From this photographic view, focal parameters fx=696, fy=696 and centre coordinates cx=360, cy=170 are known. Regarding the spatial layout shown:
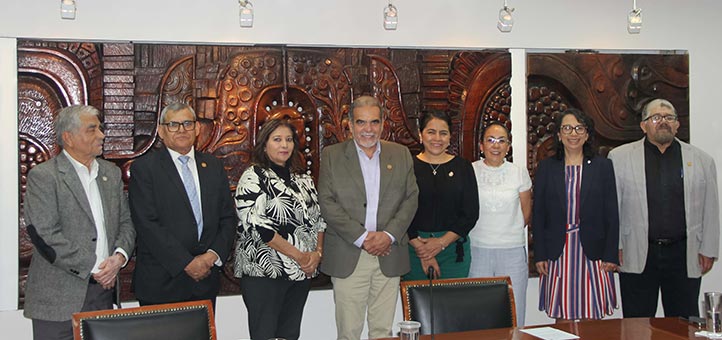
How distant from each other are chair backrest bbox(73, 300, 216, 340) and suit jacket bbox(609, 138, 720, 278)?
9.06 ft

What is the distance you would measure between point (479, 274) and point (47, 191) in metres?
2.40

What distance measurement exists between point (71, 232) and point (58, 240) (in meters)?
0.09

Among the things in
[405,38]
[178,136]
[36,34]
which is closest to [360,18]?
[405,38]

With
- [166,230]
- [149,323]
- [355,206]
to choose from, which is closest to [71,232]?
[166,230]

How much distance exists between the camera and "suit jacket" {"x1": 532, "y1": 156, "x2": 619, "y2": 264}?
13.1ft

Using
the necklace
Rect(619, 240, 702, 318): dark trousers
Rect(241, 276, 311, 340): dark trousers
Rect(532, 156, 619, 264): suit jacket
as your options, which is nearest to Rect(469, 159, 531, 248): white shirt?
Rect(532, 156, 619, 264): suit jacket

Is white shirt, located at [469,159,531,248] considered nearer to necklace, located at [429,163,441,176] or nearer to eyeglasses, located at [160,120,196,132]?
necklace, located at [429,163,441,176]

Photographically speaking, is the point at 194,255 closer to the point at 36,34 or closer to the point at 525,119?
the point at 36,34

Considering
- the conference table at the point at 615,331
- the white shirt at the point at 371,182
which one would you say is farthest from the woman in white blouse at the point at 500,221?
the conference table at the point at 615,331

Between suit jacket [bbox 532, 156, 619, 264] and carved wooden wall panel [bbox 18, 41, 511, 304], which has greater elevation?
carved wooden wall panel [bbox 18, 41, 511, 304]

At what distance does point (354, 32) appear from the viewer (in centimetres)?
474

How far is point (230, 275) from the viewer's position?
457cm

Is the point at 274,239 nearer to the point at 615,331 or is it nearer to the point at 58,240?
the point at 58,240

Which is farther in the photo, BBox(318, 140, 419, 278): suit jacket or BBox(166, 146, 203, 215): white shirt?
BBox(318, 140, 419, 278): suit jacket
